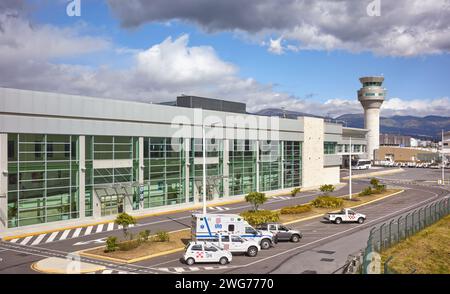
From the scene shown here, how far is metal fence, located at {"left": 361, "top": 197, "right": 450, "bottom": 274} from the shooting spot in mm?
21605

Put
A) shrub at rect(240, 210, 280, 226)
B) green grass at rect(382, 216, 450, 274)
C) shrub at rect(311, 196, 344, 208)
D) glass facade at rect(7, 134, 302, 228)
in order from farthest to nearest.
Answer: shrub at rect(311, 196, 344, 208)
shrub at rect(240, 210, 280, 226)
glass facade at rect(7, 134, 302, 228)
green grass at rect(382, 216, 450, 274)

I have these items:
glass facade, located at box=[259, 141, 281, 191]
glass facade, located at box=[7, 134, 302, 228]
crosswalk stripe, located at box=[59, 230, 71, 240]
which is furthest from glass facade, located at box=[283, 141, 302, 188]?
crosswalk stripe, located at box=[59, 230, 71, 240]

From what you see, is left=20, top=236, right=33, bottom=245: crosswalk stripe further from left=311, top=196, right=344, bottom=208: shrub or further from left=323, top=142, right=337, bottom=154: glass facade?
left=323, top=142, right=337, bottom=154: glass facade

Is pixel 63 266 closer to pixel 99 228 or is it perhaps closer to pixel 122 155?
pixel 99 228

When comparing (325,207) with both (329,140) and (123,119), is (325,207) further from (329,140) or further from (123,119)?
(329,140)

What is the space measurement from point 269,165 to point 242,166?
6.97 meters

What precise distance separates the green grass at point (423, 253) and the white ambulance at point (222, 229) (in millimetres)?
8772

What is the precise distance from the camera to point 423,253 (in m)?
31.0

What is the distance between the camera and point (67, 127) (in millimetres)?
43438

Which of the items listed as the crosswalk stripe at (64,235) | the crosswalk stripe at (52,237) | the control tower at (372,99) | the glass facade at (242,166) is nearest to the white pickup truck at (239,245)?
the crosswalk stripe at (64,235)

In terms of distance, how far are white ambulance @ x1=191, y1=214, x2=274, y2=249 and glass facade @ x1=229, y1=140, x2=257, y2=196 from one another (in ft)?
103
